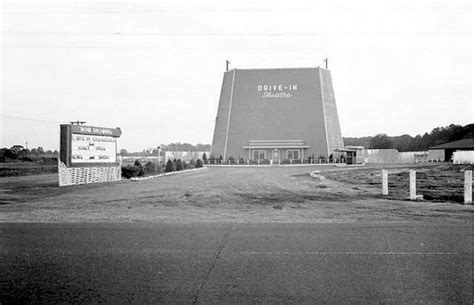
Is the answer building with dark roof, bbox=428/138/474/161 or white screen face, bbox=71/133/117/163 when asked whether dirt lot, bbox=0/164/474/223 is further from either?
building with dark roof, bbox=428/138/474/161

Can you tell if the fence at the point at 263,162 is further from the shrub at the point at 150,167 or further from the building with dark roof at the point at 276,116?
the shrub at the point at 150,167

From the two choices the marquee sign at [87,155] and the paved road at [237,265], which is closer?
the paved road at [237,265]

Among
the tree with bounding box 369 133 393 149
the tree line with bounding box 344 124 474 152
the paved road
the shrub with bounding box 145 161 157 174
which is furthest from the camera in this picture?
the tree with bounding box 369 133 393 149

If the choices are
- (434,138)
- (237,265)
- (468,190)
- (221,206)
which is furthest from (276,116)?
(237,265)

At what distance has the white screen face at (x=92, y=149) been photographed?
21531 millimetres

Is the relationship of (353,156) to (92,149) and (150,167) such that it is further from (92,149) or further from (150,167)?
(92,149)

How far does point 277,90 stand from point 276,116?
3806 mm

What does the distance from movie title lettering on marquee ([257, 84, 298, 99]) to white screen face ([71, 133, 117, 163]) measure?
3832 centimetres

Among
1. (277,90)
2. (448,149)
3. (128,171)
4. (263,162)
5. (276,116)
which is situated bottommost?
(128,171)

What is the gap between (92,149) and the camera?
894 inches

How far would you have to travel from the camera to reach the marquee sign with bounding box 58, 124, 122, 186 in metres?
20.9

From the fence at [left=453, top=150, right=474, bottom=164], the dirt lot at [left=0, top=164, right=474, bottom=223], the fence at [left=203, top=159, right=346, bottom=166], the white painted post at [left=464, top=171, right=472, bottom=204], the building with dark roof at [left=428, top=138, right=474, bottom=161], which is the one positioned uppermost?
the building with dark roof at [left=428, top=138, right=474, bottom=161]

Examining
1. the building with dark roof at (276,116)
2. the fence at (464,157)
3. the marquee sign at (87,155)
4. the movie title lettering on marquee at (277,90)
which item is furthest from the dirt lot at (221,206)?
the movie title lettering on marquee at (277,90)

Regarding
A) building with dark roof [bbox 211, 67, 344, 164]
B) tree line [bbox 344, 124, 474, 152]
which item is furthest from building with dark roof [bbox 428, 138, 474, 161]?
building with dark roof [bbox 211, 67, 344, 164]
